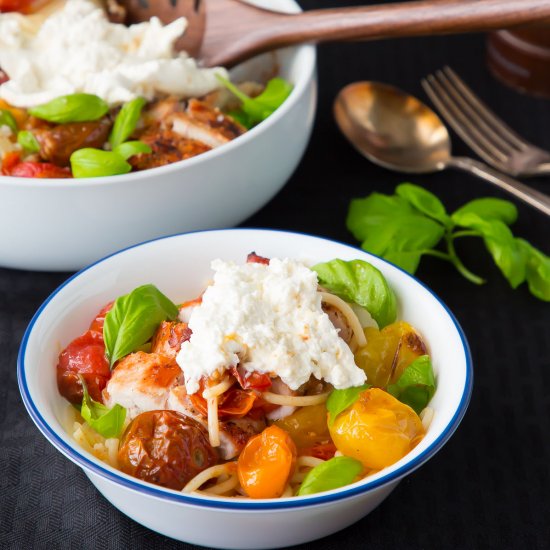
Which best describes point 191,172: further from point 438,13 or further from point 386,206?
point 438,13

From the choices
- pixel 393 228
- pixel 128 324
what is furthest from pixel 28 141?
pixel 393 228

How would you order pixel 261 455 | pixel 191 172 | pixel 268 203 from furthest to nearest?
1. pixel 268 203
2. pixel 191 172
3. pixel 261 455

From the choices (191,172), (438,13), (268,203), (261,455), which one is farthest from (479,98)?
(261,455)

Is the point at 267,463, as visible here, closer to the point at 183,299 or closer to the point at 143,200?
the point at 183,299

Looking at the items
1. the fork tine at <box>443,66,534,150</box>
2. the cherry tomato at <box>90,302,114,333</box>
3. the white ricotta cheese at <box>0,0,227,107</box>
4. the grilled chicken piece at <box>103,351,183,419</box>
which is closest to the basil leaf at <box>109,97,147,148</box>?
the white ricotta cheese at <box>0,0,227,107</box>

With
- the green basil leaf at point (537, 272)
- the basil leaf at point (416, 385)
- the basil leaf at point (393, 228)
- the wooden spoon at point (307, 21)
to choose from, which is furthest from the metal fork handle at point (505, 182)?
the basil leaf at point (416, 385)
